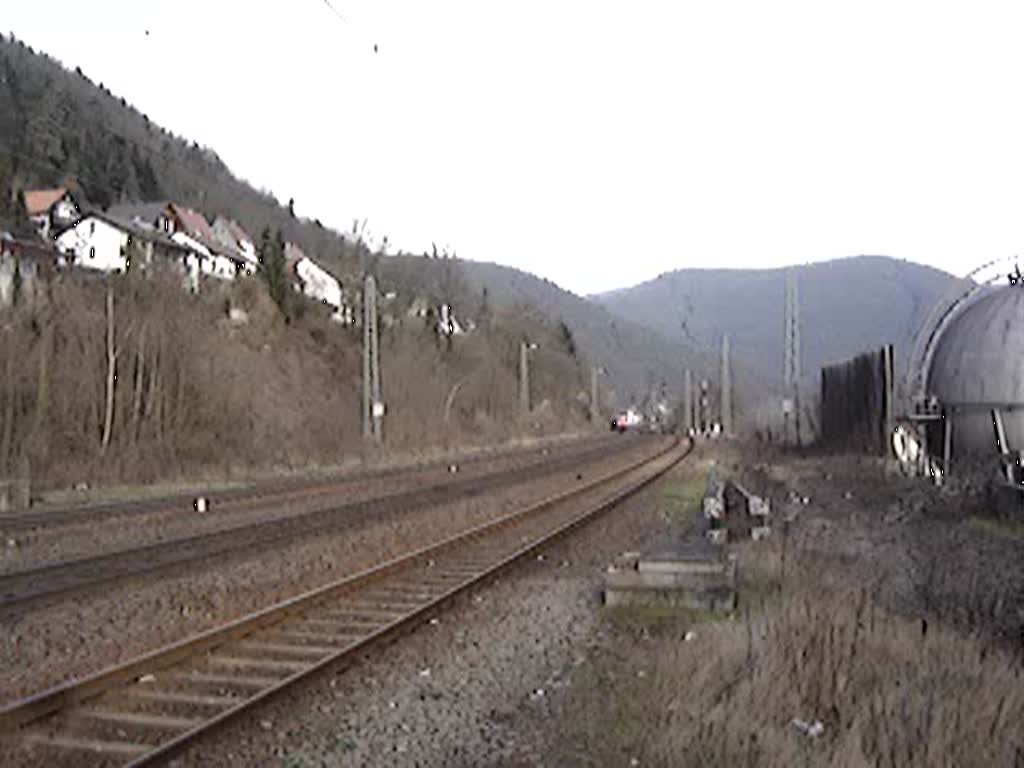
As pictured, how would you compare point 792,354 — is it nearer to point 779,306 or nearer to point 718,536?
point 718,536

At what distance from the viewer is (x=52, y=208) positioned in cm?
8844

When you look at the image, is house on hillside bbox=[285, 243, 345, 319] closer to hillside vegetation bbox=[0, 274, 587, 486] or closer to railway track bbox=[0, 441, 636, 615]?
hillside vegetation bbox=[0, 274, 587, 486]

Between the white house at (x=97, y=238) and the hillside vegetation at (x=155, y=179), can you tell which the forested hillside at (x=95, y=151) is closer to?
the hillside vegetation at (x=155, y=179)

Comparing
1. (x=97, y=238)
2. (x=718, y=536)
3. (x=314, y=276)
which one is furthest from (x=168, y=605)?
(x=314, y=276)

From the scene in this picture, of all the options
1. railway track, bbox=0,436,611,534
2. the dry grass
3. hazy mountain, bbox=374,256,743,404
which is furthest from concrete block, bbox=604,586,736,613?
hazy mountain, bbox=374,256,743,404

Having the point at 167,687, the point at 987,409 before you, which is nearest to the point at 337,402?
the point at 987,409

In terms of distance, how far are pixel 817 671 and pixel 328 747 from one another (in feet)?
11.3

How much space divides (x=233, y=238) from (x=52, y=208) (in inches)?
1243

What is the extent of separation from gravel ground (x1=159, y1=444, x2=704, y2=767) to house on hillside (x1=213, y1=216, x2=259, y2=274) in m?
102

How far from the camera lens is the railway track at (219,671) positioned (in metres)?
6.48

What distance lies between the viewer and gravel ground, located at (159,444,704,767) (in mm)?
6602

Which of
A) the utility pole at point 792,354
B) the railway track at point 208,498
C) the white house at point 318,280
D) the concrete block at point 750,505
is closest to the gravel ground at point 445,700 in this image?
the concrete block at point 750,505

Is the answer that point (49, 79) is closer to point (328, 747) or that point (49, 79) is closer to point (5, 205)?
point (5, 205)

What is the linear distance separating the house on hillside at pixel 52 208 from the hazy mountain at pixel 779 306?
6900cm
